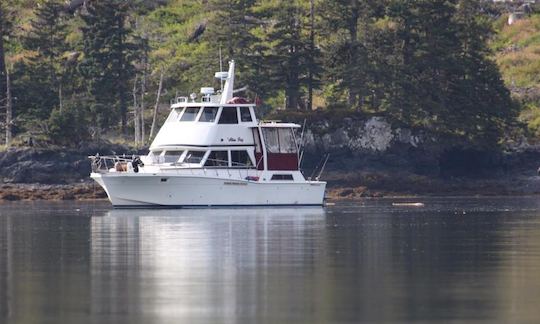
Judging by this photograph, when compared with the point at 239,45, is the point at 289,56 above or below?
below

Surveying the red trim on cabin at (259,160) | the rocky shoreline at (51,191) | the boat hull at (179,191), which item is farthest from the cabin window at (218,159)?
the rocky shoreline at (51,191)

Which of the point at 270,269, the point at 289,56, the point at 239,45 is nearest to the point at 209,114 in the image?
the point at 239,45

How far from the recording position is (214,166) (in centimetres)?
6644

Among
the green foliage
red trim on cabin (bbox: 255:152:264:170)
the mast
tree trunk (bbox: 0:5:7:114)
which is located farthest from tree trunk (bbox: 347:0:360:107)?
tree trunk (bbox: 0:5:7:114)

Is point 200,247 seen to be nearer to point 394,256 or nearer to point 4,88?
point 394,256

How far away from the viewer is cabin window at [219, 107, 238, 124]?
67250 millimetres

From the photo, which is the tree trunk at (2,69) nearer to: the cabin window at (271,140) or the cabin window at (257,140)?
the cabin window at (257,140)

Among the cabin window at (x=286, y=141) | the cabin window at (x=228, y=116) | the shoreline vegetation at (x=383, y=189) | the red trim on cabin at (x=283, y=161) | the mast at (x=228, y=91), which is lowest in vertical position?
the shoreline vegetation at (x=383, y=189)

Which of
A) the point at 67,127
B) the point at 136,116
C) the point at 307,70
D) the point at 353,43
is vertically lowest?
the point at 67,127

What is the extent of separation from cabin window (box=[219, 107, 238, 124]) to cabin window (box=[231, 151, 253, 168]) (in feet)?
4.57

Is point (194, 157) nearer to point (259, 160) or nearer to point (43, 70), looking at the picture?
point (259, 160)

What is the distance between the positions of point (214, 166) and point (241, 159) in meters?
1.68

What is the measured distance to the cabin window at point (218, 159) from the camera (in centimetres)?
6656

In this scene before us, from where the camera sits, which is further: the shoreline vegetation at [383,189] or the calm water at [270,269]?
the shoreline vegetation at [383,189]
